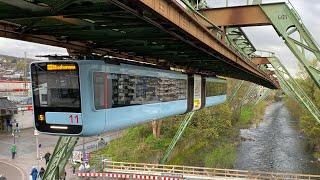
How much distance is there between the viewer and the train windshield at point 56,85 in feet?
32.0

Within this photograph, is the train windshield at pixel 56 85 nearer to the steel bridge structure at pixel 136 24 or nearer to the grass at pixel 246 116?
the steel bridge structure at pixel 136 24

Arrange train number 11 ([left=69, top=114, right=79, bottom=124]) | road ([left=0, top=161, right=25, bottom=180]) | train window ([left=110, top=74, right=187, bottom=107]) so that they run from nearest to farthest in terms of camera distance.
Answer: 1. train number 11 ([left=69, top=114, right=79, bottom=124])
2. train window ([left=110, top=74, right=187, bottom=107])
3. road ([left=0, top=161, right=25, bottom=180])

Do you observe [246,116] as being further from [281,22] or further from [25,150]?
[281,22]

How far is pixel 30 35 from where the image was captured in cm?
980

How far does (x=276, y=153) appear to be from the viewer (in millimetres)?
37938

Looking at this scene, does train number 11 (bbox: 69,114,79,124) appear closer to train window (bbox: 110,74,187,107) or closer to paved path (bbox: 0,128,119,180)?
train window (bbox: 110,74,187,107)

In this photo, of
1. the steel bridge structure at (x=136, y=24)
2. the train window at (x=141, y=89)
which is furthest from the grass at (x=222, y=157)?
the steel bridge structure at (x=136, y=24)

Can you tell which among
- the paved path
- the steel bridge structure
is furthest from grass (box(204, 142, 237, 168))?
the steel bridge structure

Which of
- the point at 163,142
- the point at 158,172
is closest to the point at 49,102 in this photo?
the point at 158,172

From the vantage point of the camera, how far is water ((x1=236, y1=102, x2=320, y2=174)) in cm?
3139

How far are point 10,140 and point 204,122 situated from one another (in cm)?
1728

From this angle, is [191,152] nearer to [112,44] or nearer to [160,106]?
[160,106]

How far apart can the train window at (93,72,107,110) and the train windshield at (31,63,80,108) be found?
0.45 meters

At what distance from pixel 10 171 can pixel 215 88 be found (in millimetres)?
13382
